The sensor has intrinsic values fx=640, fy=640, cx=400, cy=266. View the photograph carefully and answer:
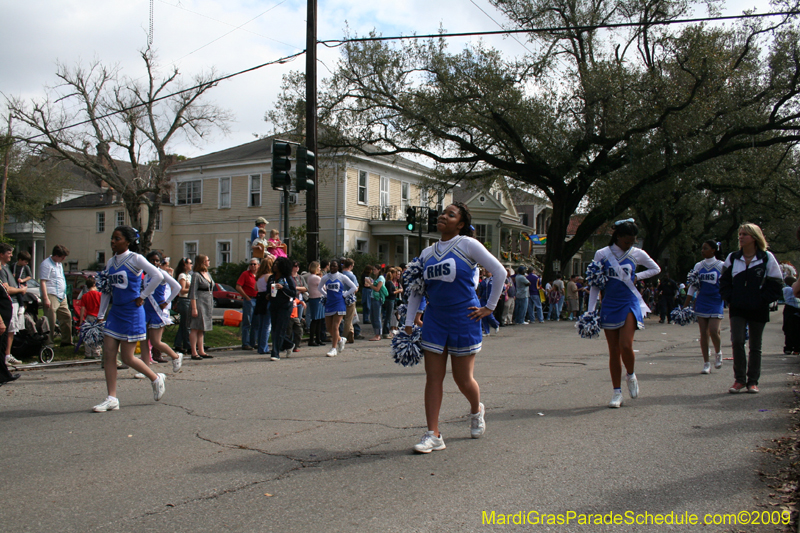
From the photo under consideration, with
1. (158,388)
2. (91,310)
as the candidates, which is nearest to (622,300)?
(158,388)

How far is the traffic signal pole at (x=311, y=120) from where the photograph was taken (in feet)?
48.1

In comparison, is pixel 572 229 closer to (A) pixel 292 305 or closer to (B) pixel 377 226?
(B) pixel 377 226

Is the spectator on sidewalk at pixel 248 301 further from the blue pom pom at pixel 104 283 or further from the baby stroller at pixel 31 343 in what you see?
the blue pom pom at pixel 104 283

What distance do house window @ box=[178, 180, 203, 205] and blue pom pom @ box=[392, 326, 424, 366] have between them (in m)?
37.5

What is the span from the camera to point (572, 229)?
79250 millimetres

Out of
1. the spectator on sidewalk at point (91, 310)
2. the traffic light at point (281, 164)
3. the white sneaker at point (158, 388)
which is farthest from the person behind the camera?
the traffic light at point (281, 164)

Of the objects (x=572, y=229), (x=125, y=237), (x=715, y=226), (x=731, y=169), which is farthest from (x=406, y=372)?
(x=572, y=229)

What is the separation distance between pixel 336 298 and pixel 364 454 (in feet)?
25.9

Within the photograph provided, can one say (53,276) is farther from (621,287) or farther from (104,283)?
(621,287)

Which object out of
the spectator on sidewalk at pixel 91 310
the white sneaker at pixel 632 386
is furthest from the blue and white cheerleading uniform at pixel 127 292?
the white sneaker at pixel 632 386

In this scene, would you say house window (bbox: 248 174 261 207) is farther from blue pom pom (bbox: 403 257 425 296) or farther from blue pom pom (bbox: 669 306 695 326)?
blue pom pom (bbox: 403 257 425 296)

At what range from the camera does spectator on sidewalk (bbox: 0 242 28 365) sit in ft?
30.2

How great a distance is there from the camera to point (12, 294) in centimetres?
948

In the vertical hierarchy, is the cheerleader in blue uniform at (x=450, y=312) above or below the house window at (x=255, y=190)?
below
